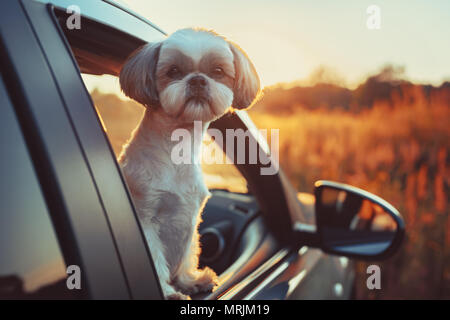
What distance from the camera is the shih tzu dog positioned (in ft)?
4.19

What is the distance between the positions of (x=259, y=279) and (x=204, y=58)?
3.14 feet

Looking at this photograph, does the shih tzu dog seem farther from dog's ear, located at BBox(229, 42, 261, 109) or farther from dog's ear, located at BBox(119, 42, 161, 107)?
dog's ear, located at BBox(229, 42, 261, 109)

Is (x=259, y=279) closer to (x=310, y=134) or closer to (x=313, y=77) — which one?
(x=310, y=134)

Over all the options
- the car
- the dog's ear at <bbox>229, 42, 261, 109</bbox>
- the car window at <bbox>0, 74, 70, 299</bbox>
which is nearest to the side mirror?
the car

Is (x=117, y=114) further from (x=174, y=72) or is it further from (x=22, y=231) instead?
(x=22, y=231)

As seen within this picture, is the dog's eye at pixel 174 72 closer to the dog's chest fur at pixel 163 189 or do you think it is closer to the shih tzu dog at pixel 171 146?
the shih tzu dog at pixel 171 146

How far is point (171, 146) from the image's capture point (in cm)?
137

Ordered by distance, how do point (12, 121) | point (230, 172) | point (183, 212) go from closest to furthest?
point (12, 121) → point (183, 212) → point (230, 172)

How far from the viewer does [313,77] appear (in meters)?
10.2

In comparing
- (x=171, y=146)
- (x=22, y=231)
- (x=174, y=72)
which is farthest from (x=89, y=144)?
(x=174, y=72)

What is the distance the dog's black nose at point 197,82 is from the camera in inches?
53.2

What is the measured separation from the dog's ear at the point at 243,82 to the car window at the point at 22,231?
0.93 m
